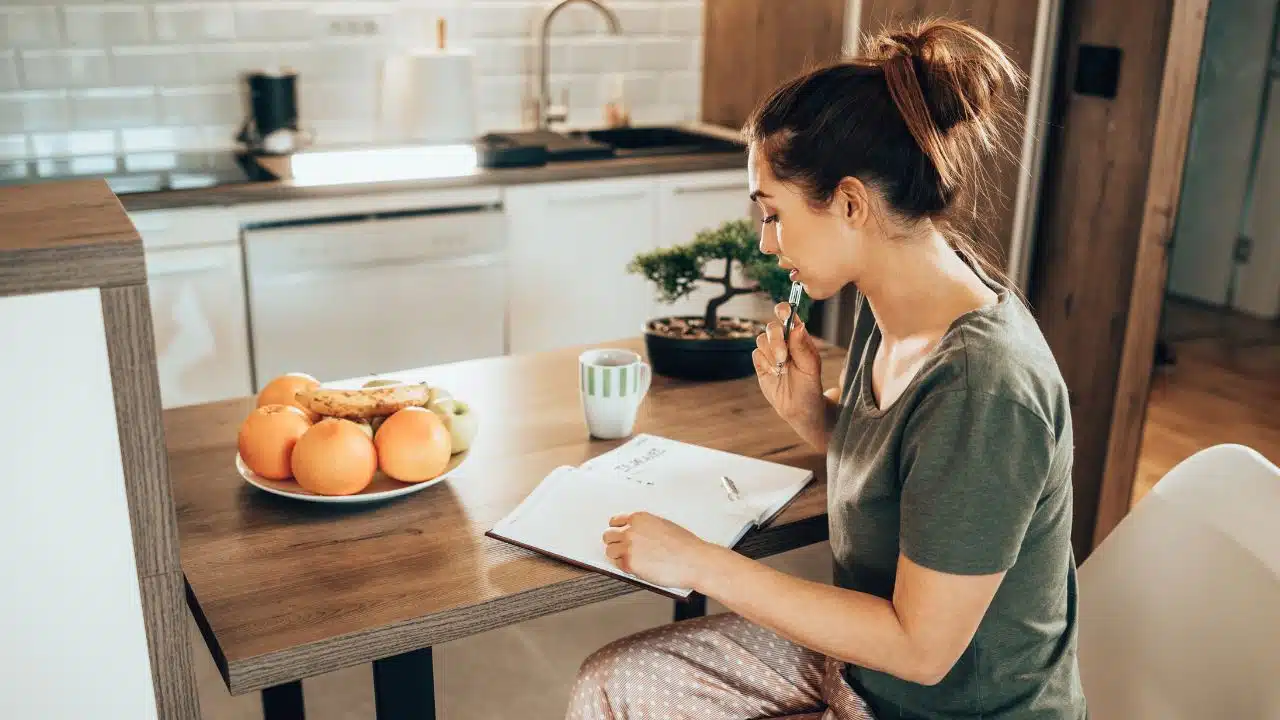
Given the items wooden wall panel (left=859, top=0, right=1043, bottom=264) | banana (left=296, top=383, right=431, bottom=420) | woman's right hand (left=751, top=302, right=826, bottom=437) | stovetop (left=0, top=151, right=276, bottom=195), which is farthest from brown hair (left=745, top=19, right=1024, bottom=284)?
stovetop (left=0, top=151, right=276, bottom=195)

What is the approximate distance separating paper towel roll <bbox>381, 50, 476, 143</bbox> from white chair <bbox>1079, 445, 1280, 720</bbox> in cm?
257

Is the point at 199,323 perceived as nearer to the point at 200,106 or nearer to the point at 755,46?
the point at 200,106

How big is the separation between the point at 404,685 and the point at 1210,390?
3.82 metres

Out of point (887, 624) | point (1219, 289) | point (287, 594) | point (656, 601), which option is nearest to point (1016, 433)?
point (887, 624)

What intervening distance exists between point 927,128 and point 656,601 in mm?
1792

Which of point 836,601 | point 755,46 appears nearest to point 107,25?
point 755,46

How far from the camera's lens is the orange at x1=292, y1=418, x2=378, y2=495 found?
139 centimetres

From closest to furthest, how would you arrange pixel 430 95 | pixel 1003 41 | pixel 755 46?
pixel 1003 41 → pixel 430 95 → pixel 755 46

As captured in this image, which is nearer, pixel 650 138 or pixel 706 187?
pixel 706 187

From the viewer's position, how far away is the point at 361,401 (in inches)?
58.9

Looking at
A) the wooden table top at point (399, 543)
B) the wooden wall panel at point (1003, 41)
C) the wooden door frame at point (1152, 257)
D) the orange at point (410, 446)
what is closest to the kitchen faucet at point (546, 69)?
the wooden wall panel at point (1003, 41)

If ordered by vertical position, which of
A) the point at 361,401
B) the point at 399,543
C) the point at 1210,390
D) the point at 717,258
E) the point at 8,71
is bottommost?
the point at 1210,390

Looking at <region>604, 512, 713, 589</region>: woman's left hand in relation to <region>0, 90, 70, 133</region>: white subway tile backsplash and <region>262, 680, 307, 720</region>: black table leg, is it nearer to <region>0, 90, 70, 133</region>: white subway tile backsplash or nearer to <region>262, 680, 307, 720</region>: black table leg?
<region>262, 680, 307, 720</region>: black table leg

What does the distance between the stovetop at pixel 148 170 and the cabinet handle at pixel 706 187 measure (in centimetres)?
118
